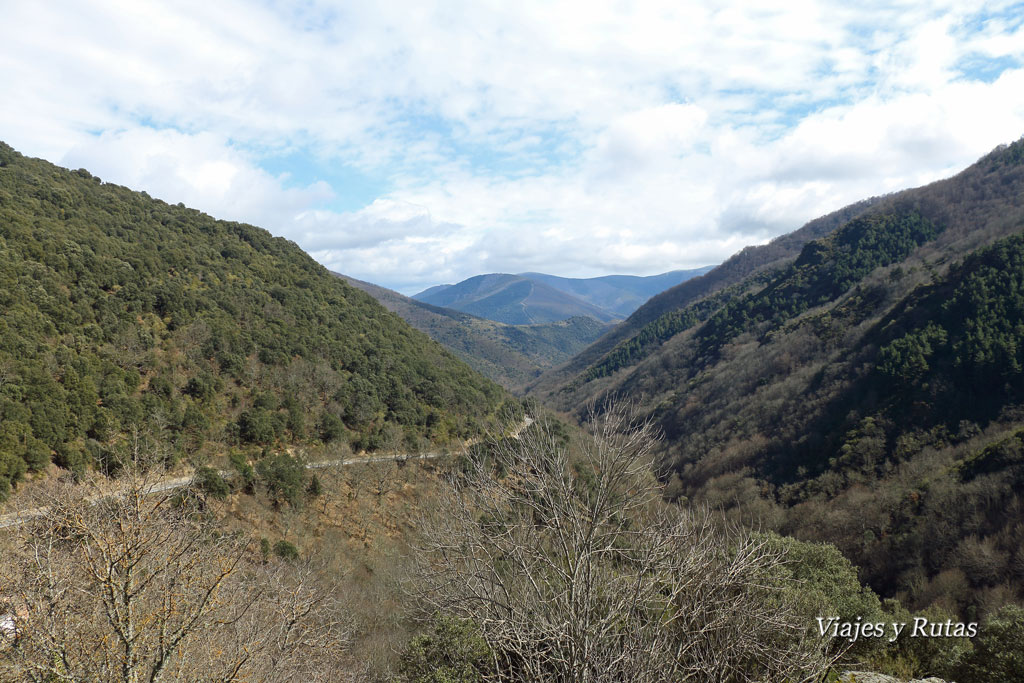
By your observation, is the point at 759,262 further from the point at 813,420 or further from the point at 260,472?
the point at 260,472

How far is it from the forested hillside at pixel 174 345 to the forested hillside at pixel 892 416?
78.1ft

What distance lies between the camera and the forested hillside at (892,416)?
27828 millimetres

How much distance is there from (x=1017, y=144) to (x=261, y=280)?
13704 cm

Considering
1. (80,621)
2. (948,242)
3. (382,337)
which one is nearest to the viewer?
(80,621)

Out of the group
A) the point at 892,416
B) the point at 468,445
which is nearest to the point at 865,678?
the point at 468,445

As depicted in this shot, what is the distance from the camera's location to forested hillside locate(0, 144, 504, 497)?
2534cm

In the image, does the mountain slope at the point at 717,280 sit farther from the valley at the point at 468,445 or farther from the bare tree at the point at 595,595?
the bare tree at the point at 595,595

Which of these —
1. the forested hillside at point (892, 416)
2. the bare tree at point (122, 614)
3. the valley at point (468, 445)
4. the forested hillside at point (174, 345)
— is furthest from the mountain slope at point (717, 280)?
the bare tree at point (122, 614)

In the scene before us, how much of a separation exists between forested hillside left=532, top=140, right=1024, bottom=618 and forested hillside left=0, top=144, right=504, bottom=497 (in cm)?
2379

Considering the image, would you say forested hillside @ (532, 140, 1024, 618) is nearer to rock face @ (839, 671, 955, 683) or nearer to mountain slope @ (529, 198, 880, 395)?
rock face @ (839, 671, 955, 683)

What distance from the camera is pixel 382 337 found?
2073 inches

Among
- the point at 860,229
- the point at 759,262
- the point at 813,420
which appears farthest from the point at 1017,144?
the point at 813,420

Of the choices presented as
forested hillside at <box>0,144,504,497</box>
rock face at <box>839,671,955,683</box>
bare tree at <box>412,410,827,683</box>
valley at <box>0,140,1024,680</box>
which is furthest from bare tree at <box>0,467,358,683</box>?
forested hillside at <box>0,144,504,497</box>

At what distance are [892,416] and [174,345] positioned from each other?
5695cm
